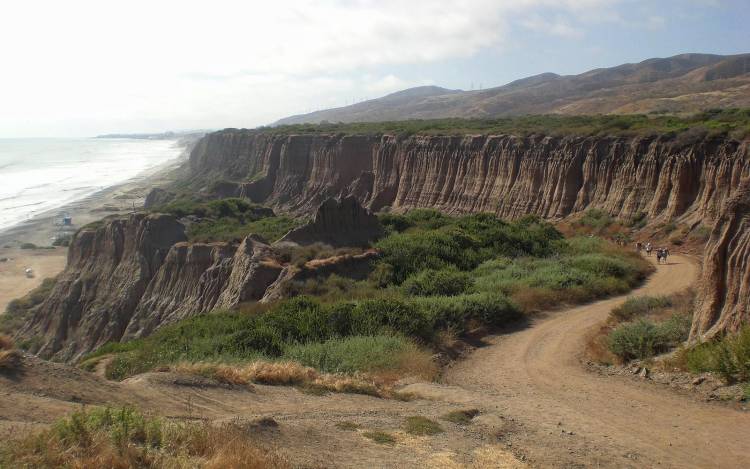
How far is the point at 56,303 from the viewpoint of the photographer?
89.4 feet

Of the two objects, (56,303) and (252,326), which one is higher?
(252,326)

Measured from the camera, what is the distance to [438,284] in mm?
19797

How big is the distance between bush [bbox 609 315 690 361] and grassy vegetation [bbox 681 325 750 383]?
1728 millimetres

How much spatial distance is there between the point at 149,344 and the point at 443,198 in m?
33.9

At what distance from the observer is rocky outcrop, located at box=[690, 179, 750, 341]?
36.1 feet

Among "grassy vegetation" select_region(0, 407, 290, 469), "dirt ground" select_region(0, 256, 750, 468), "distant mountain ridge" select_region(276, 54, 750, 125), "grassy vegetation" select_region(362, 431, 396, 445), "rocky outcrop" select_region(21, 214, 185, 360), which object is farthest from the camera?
"distant mountain ridge" select_region(276, 54, 750, 125)

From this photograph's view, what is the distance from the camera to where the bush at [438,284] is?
64.3 feet

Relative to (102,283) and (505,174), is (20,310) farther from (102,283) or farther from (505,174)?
(505,174)

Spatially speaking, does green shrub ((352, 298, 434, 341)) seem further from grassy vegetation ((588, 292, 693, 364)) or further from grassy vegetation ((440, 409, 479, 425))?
grassy vegetation ((440, 409, 479, 425))

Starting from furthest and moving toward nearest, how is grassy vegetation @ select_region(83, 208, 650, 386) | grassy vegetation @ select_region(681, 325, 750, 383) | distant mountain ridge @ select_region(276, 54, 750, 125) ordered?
distant mountain ridge @ select_region(276, 54, 750, 125) < grassy vegetation @ select_region(83, 208, 650, 386) < grassy vegetation @ select_region(681, 325, 750, 383)

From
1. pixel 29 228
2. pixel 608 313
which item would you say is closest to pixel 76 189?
pixel 29 228

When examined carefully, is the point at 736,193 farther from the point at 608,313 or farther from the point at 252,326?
the point at 252,326

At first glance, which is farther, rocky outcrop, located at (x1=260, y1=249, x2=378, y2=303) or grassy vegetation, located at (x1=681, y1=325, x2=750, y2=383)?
rocky outcrop, located at (x1=260, y1=249, x2=378, y2=303)

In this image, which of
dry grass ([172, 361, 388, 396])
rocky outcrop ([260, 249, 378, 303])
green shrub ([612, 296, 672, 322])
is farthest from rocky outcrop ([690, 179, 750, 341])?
rocky outcrop ([260, 249, 378, 303])
